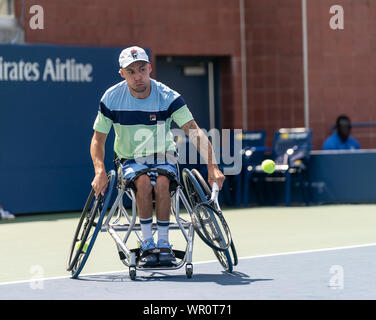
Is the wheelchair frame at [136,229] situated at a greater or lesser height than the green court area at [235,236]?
greater

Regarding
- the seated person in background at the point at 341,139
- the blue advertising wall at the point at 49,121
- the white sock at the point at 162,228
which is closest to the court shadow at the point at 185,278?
the white sock at the point at 162,228

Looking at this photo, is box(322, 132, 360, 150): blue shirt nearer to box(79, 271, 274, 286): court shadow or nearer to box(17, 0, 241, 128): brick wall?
box(17, 0, 241, 128): brick wall

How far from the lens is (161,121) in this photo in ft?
23.0

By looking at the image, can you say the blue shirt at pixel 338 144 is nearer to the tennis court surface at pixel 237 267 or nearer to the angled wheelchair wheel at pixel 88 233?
the tennis court surface at pixel 237 267

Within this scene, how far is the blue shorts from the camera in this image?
6802 mm

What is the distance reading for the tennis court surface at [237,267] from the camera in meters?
5.95

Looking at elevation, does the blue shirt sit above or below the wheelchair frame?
above

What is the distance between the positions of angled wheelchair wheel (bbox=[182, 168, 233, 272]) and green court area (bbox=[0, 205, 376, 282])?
0.81 m

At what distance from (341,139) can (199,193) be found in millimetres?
8846

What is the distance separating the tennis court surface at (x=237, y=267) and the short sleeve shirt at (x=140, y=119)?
98cm

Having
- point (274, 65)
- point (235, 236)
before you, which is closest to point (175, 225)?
point (235, 236)

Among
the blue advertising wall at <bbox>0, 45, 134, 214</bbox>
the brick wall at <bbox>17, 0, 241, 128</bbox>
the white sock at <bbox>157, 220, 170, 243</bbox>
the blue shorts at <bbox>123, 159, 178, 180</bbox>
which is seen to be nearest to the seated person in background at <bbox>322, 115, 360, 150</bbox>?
the brick wall at <bbox>17, 0, 241, 128</bbox>

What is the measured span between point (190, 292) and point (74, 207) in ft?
25.5
